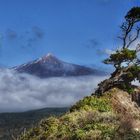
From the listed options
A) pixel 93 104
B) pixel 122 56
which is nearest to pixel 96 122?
pixel 93 104

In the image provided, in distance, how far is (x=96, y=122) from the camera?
45.9 meters

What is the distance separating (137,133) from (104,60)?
2301 cm

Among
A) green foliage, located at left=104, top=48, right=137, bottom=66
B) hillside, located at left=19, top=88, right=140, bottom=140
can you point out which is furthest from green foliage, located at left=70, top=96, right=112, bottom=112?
green foliage, located at left=104, top=48, right=137, bottom=66

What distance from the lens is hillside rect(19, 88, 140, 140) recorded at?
40.7 meters

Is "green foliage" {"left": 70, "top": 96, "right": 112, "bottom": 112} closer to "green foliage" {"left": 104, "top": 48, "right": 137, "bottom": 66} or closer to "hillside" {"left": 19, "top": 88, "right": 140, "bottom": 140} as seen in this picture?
"hillside" {"left": 19, "top": 88, "right": 140, "bottom": 140}

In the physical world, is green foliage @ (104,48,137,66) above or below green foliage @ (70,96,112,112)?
above

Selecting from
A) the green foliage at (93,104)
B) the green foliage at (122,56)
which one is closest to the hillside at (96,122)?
the green foliage at (93,104)

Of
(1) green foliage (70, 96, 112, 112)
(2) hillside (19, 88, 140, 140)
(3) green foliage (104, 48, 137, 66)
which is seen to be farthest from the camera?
(3) green foliage (104, 48, 137, 66)

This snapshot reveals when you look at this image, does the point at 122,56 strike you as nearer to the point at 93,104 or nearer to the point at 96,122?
the point at 93,104

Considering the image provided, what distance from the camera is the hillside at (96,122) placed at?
40.7m

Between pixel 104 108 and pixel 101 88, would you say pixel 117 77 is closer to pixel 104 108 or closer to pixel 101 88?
pixel 101 88

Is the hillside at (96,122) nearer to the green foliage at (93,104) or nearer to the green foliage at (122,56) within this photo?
the green foliage at (93,104)

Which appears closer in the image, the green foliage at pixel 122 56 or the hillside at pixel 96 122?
the hillside at pixel 96 122

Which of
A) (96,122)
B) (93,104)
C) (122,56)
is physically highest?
(122,56)
